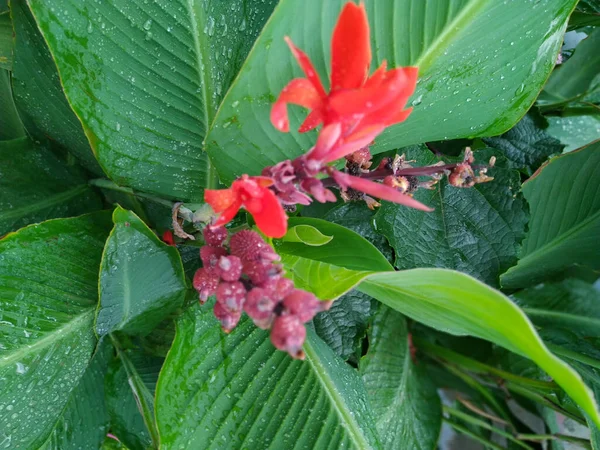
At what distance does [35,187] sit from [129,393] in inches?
14.5

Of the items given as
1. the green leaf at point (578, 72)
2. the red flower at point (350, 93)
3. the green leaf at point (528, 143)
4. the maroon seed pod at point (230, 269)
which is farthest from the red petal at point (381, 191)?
the green leaf at point (578, 72)

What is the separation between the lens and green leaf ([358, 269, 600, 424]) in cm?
44

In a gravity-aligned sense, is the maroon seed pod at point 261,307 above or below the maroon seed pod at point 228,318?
above

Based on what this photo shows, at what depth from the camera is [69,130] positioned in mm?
809

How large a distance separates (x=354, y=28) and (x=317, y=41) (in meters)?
0.21

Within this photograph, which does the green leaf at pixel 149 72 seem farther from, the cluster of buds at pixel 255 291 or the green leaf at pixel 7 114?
the green leaf at pixel 7 114

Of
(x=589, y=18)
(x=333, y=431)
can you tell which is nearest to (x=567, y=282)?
(x=589, y=18)

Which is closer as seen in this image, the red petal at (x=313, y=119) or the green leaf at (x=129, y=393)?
the red petal at (x=313, y=119)

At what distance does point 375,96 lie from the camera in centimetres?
37

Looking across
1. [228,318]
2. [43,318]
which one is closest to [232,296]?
[228,318]

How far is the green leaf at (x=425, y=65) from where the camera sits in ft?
1.79

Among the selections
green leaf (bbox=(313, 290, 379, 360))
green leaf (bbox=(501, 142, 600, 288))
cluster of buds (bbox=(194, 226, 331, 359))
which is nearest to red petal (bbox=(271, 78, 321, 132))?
cluster of buds (bbox=(194, 226, 331, 359))

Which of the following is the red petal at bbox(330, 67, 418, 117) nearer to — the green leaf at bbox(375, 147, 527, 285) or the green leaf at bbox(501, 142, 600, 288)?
the green leaf at bbox(375, 147, 527, 285)

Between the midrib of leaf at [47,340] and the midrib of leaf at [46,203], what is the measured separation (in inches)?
8.2
